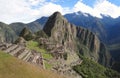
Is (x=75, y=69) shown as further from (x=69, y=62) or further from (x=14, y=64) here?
(x=14, y=64)

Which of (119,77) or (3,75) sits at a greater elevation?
(3,75)

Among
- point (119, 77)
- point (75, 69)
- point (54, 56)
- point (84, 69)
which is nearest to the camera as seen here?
point (54, 56)

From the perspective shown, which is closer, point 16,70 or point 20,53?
point 16,70

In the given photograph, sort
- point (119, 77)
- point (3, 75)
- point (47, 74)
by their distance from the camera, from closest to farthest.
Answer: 1. point (3, 75)
2. point (47, 74)
3. point (119, 77)

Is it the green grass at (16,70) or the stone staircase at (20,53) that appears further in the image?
the stone staircase at (20,53)

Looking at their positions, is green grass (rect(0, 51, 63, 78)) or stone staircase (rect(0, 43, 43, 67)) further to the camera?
stone staircase (rect(0, 43, 43, 67))

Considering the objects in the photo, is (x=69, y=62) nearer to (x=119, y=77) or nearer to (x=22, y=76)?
(x=119, y=77)

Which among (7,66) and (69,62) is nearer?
(7,66)

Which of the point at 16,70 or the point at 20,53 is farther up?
the point at 20,53

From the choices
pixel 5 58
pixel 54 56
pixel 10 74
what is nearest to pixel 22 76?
pixel 10 74

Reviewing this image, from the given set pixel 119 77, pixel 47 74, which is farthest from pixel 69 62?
pixel 47 74
